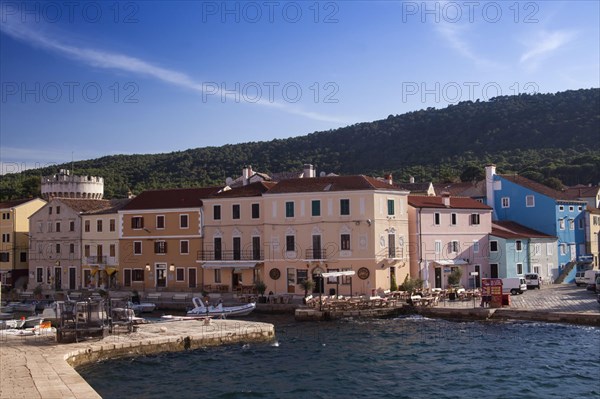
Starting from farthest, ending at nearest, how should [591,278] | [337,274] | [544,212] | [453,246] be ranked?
[544,212] < [453,246] < [591,278] < [337,274]

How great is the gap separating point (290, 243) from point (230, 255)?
5.26 m

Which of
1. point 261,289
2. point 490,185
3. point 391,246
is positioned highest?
point 490,185

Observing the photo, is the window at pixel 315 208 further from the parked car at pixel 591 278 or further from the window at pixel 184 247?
the parked car at pixel 591 278

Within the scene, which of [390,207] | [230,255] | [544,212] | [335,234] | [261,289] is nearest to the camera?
[261,289]

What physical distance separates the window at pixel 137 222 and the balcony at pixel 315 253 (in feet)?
51.3

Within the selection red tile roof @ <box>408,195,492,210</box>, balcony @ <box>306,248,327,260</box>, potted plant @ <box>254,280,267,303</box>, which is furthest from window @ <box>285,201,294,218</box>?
red tile roof @ <box>408,195,492,210</box>

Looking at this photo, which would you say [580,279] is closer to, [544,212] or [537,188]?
[544,212]

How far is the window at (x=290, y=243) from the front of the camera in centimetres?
4897

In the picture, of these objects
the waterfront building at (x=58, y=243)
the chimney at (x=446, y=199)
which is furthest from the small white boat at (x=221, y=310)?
the waterfront building at (x=58, y=243)

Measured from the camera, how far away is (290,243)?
4912 cm

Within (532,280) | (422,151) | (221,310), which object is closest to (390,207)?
(532,280)

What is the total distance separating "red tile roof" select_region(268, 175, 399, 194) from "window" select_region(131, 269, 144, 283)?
Answer: 45.8 ft

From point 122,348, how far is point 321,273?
19.6 metres

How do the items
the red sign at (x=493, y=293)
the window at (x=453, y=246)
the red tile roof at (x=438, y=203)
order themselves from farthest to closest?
the window at (x=453, y=246), the red tile roof at (x=438, y=203), the red sign at (x=493, y=293)
